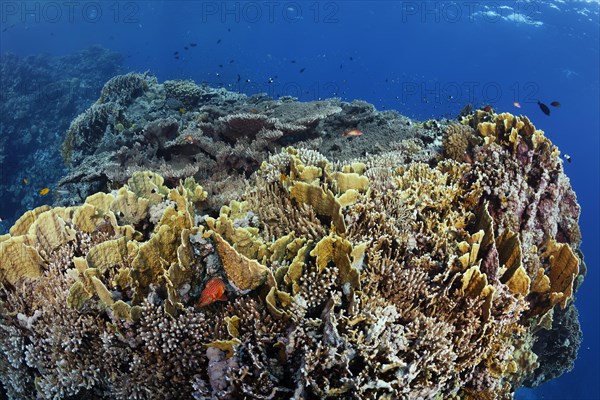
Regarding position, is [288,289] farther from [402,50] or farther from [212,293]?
[402,50]

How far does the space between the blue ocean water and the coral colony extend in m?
15.1

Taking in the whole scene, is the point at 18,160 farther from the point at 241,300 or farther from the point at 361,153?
the point at 241,300

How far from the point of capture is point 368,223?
397cm

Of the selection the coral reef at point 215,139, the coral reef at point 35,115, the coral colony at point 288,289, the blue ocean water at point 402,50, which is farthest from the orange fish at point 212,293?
the blue ocean water at point 402,50

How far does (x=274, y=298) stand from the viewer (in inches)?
123

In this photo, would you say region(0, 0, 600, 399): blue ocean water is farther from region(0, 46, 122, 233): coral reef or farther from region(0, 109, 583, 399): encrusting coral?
region(0, 109, 583, 399): encrusting coral

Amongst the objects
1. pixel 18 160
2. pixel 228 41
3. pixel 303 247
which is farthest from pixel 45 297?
pixel 228 41

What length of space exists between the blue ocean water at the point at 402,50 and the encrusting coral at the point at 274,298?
1517cm

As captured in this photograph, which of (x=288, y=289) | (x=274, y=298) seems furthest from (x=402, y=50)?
(x=274, y=298)

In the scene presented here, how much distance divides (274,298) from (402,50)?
87044 mm

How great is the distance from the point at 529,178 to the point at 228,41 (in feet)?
415

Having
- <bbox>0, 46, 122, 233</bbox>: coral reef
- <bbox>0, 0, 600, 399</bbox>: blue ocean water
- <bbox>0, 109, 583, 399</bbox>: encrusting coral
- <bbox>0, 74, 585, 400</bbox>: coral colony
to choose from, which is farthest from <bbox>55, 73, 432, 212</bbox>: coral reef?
<bbox>0, 0, 600, 399</bbox>: blue ocean water

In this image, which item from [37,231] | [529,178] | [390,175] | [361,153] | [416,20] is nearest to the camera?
[37,231]

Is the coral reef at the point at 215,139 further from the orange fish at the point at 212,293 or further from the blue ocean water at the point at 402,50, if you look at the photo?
the blue ocean water at the point at 402,50
